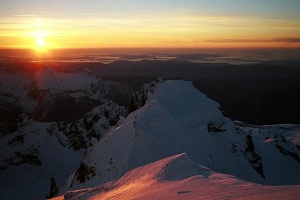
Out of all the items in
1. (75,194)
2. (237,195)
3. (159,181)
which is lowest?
(75,194)

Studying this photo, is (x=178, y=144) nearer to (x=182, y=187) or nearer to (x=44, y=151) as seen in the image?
(x=182, y=187)

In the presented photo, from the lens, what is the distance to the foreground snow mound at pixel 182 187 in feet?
37.1

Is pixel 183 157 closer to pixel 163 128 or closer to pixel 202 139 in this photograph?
pixel 163 128

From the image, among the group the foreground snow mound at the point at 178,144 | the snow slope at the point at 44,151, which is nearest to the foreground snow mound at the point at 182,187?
the foreground snow mound at the point at 178,144

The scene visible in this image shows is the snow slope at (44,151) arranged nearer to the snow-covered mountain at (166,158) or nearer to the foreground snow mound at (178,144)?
the snow-covered mountain at (166,158)

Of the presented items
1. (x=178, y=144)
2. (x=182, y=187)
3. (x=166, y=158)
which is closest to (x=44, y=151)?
(x=178, y=144)

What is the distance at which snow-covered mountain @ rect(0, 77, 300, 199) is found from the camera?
1541cm

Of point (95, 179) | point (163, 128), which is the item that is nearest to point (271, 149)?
point (163, 128)

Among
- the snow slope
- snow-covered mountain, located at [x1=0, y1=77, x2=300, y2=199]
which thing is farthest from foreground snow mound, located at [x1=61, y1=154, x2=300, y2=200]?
the snow slope

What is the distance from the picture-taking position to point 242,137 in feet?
156

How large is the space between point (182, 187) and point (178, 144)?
1950cm

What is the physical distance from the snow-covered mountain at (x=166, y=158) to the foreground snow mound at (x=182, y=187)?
4 cm

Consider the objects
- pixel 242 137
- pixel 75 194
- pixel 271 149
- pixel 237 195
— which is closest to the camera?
pixel 237 195

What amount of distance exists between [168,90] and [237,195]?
132 ft
